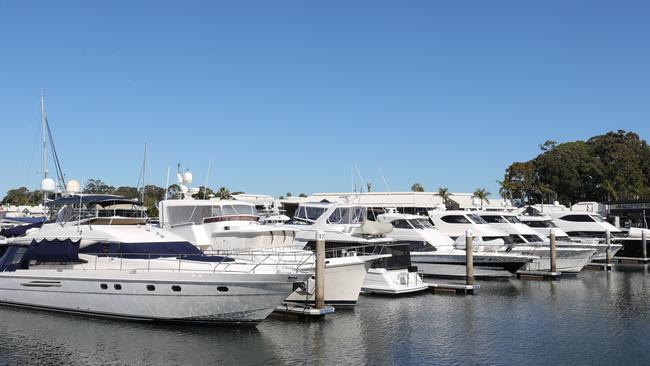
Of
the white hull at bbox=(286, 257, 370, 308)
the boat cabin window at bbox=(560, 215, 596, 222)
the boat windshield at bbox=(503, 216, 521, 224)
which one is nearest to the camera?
the white hull at bbox=(286, 257, 370, 308)

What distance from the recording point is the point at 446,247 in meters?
31.3

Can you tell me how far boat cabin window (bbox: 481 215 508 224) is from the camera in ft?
125

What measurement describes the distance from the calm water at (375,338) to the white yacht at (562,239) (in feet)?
41.7

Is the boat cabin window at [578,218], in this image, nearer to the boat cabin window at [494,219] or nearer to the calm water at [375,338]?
the boat cabin window at [494,219]

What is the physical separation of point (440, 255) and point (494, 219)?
9.53 metres

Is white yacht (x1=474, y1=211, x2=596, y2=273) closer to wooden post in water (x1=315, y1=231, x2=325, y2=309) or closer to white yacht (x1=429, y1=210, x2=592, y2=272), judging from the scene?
white yacht (x1=429, y1=210, x2=592, y2=272)

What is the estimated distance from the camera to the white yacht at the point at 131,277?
1772 centimetres

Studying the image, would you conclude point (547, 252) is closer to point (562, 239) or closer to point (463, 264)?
point (562, 239)

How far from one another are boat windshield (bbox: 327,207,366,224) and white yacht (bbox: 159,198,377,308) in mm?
2152

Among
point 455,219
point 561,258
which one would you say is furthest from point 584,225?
point 455,219

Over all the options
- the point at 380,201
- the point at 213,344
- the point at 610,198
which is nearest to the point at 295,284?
the point at 213,344

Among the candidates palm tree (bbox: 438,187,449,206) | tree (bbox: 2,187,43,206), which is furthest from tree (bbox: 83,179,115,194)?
palm tree (bbox: 438,187,449,206)

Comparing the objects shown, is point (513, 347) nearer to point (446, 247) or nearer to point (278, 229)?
point (278, 229)

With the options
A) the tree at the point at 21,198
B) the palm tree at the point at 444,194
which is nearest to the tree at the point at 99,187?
the tree at the point at 21,198
